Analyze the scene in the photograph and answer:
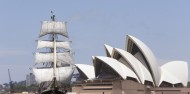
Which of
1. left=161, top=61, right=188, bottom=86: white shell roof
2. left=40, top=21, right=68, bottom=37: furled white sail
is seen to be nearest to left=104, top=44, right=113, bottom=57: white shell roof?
left=40, top=21, right=68, bottom=37: furled white sail

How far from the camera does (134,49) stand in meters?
90.0

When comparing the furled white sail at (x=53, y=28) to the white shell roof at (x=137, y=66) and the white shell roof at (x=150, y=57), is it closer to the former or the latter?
the white shell roof at (x=137, y=66)

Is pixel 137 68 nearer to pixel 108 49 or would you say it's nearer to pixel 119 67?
pixel 119 67

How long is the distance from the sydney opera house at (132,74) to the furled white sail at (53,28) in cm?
979

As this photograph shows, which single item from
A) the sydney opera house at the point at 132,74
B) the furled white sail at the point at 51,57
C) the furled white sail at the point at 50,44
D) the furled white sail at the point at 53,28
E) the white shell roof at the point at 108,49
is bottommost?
the sydney opera house at the point at 132,74

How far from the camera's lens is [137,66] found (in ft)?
282

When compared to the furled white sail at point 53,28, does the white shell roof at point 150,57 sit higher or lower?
lower

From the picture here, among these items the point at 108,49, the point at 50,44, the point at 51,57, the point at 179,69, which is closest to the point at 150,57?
the point at 108,49

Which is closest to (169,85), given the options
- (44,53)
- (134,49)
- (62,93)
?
(134,49)

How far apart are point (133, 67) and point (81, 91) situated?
1142 centimetres

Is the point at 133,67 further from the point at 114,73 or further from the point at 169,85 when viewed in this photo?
the point at 169,85

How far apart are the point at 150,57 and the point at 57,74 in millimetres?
18929

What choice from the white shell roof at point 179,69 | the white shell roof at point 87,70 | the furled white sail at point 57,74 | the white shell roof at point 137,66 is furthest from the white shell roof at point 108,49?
the white shell roof at point 179,69

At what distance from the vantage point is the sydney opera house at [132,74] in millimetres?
82312
